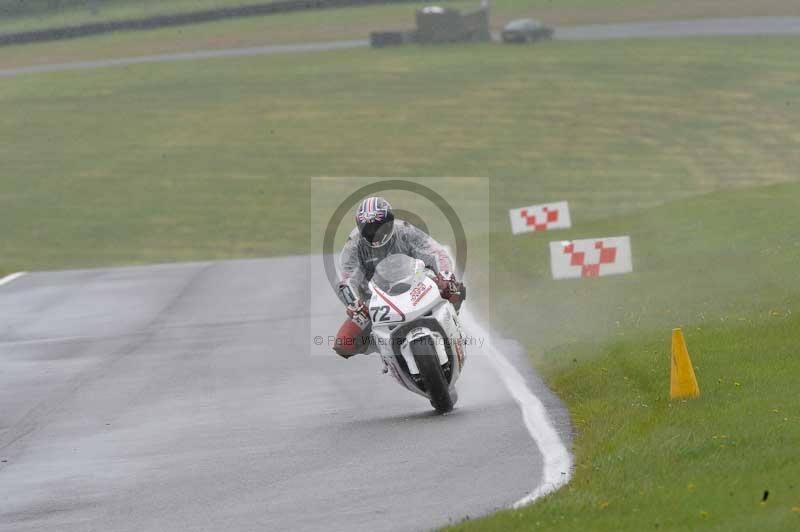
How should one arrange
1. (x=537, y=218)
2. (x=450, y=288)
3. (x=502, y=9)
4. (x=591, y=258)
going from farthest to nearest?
(x=502, y=9), (x=537, y=218), (x=591, y=258), (x=450, y=288)

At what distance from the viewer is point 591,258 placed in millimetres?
20422

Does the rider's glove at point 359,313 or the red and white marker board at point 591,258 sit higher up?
the rider's glove at point 359,313

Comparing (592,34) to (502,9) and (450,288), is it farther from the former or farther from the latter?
(450,288)

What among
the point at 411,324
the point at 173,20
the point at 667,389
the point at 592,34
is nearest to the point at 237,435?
the point at 411,324

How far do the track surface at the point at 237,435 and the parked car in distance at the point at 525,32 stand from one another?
137 ft

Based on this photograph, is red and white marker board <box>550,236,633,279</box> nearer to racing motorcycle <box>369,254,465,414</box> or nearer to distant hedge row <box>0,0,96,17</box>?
racing motorcycle <box>369,254,465,414</box>

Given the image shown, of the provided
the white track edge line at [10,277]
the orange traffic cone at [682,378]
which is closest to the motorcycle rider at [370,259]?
the orange traffic cone at [682,378]

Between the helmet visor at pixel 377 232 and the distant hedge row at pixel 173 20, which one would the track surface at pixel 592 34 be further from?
the helmet visor at pixel 377 232

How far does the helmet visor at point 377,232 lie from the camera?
11.3 m

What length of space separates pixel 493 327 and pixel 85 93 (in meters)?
42.8

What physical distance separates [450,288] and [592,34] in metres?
52.5

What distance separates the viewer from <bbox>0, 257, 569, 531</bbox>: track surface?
8.29 m

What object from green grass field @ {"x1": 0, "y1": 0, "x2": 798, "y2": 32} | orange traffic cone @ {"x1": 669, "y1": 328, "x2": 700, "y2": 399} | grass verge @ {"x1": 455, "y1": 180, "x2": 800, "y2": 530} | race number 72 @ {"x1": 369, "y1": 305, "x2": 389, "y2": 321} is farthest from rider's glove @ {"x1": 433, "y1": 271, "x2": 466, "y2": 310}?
green grass field @ {"x1": 0, "y1": 0, "x2": 798, "y2": 32}

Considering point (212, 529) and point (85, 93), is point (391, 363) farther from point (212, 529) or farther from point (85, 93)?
point (85, 93)
